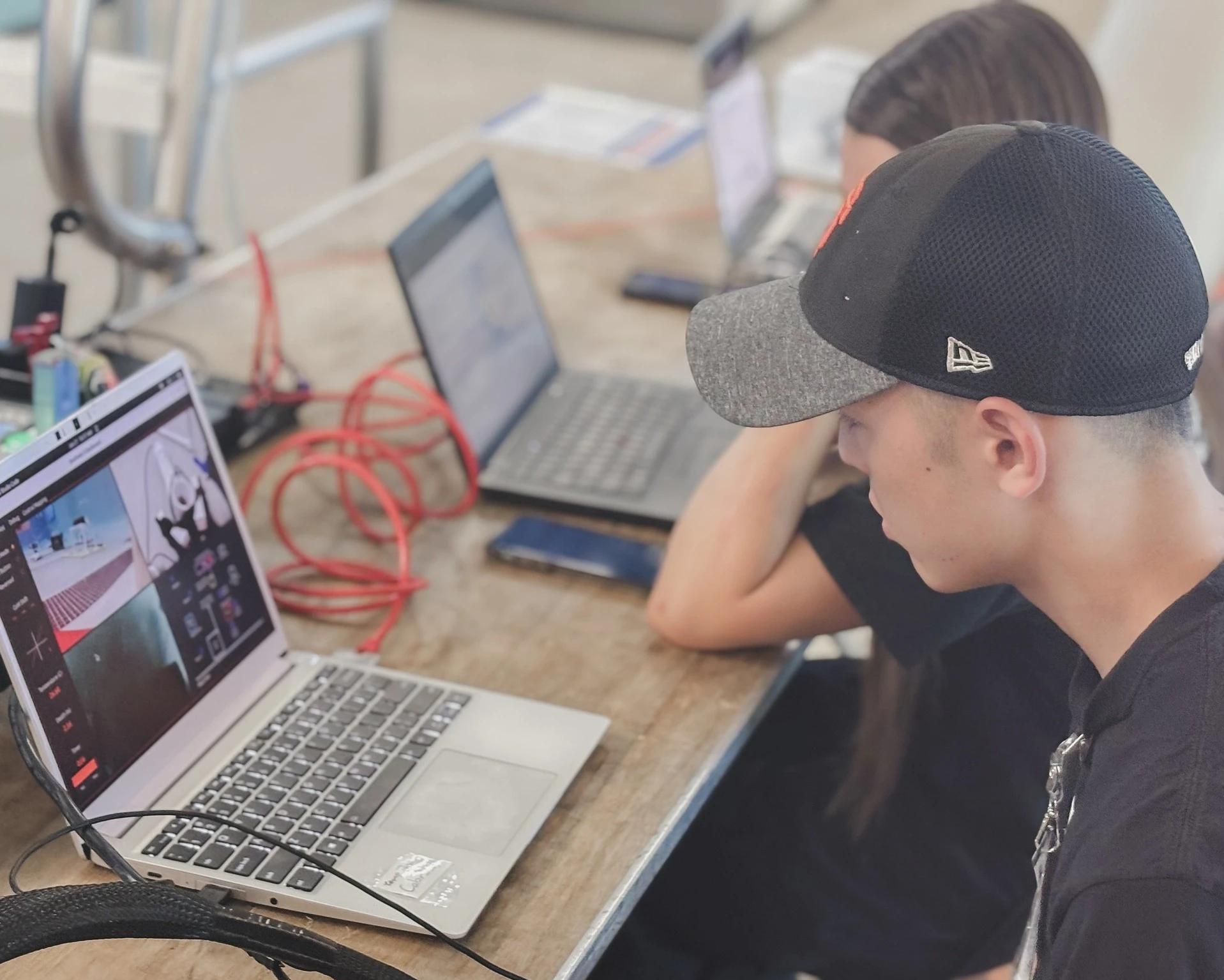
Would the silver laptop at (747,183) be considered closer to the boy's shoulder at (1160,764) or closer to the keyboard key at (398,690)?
the keyboard key at (398,690)

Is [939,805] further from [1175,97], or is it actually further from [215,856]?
[1175,97]

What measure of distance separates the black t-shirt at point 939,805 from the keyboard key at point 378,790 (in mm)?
365

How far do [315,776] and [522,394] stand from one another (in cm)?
61

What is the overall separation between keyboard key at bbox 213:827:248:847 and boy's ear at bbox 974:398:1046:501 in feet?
1.67

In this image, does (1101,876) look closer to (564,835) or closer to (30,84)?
(564,835)

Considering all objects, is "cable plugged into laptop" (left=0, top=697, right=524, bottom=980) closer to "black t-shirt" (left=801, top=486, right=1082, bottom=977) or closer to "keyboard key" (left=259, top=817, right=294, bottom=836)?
"keyboard key" (left=259, top=817, right=294, bottom=836)

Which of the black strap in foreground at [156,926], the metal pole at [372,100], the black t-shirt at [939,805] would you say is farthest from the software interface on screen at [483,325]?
the metal pole at [372,100]

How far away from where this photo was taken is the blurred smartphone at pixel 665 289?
5.73 feet

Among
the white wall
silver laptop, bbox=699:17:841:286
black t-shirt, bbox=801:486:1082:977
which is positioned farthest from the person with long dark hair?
the white wall

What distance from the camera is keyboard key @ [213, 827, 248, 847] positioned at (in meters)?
0.87

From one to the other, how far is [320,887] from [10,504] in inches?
11.6

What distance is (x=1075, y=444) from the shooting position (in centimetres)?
74

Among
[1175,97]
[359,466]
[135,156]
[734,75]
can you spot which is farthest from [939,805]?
[135,156]

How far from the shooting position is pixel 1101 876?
676mm
